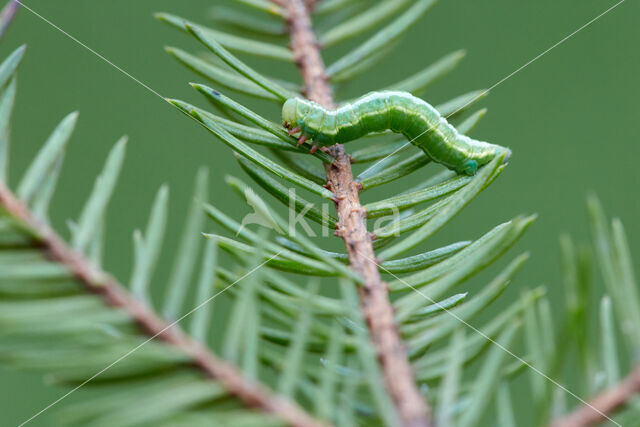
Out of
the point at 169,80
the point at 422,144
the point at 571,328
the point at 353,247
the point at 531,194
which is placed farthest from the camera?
the point at 169,80

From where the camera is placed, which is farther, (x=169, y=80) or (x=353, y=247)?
(x=169, y=80)

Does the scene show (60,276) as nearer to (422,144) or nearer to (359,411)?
(359,411)

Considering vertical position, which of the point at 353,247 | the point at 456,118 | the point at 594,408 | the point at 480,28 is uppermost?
the point at 480,28

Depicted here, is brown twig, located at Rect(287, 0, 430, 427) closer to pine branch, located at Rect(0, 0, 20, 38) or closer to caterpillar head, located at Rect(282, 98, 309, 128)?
caterpillar head, located at Rect(282, 98, 309, 128)

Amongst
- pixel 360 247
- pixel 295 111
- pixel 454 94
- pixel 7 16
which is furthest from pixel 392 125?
pixel 454 94

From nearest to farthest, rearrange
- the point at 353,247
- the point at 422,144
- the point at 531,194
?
1. the point at 353,247
2. the point at 422,144
3. the point at 531,194

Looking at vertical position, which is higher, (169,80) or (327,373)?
(169,80)

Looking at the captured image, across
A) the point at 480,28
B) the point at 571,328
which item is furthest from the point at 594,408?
the point at 480,28
